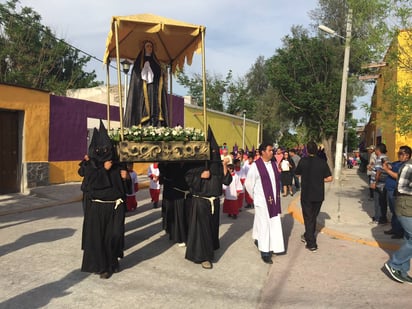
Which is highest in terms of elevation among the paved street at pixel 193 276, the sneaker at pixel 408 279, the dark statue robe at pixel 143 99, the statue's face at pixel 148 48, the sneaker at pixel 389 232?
the statue's face at pixel 148 48

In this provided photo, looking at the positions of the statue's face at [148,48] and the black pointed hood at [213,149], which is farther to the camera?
the statue's face at [148,48]

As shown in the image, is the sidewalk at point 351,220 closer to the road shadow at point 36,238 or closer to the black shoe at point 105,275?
the black shoe at point 105,275

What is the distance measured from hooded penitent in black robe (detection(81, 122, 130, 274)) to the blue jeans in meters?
3.50

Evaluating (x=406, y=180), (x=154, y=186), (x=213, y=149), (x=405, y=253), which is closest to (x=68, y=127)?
(x=154, y=186)

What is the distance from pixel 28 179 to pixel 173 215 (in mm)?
7817

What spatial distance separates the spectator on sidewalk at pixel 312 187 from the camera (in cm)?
633

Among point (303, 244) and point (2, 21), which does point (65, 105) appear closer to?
point (303, 244)

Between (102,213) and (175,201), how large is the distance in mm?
1991

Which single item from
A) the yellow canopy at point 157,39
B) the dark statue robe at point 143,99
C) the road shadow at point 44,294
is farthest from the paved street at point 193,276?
the dark statue robe at point 143,99

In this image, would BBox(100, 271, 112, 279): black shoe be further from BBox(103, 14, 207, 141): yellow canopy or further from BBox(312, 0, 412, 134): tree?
BBox(312, 0, 412, 134): tree

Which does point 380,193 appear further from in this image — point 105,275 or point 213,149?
point 105,275

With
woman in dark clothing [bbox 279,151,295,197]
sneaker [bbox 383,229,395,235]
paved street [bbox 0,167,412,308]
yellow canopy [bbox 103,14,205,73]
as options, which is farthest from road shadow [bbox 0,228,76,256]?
woman in dark clothing [bbox 279,151,295,197]

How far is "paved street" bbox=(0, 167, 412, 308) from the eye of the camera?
418 centimetres

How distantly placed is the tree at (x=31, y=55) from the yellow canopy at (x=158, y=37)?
20002 millimetres
